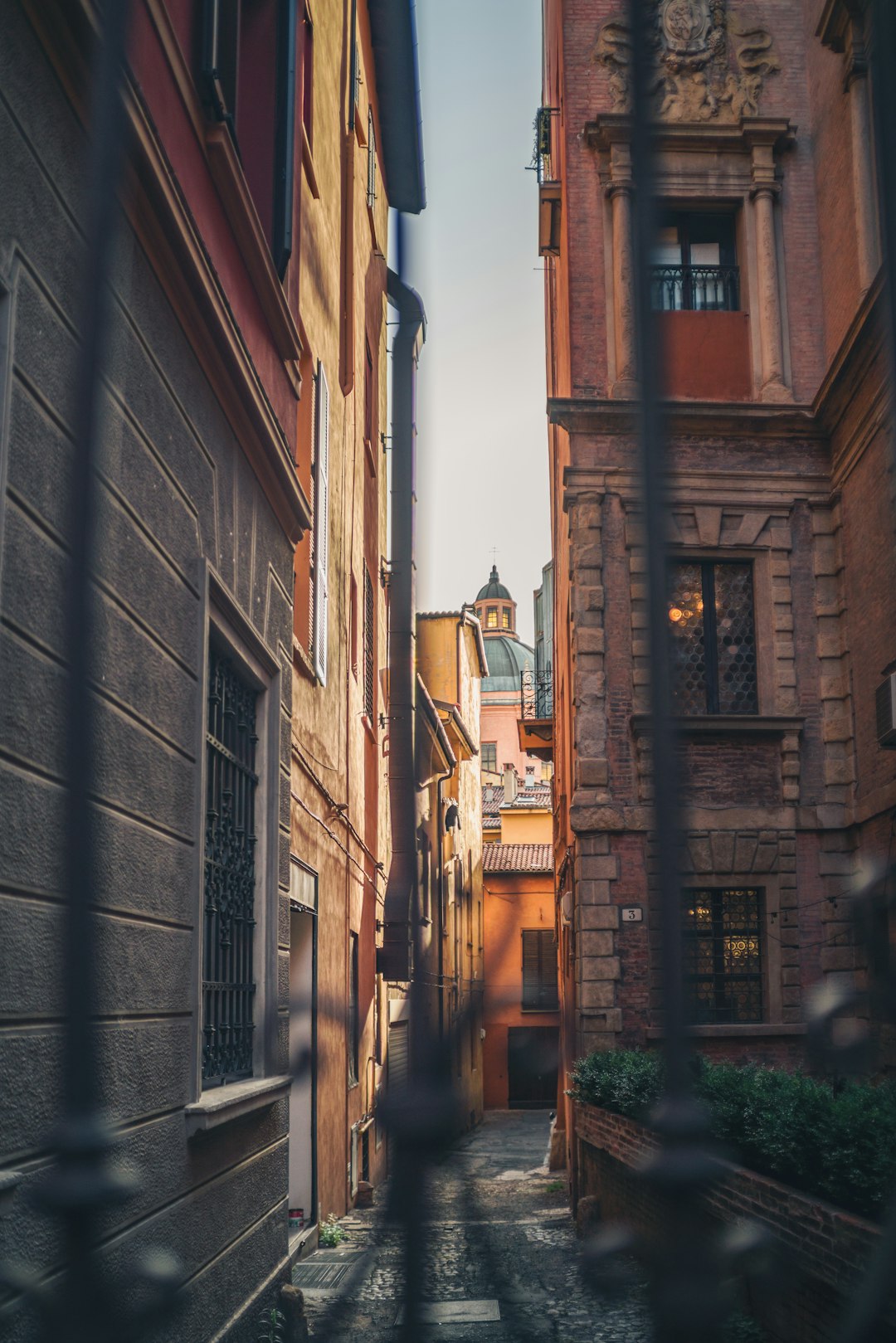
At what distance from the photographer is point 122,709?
3.31 meters

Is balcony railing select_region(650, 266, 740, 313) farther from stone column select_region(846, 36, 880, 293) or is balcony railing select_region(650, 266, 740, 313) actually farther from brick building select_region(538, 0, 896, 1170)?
stone column select_region(846, 36, 880, 293)

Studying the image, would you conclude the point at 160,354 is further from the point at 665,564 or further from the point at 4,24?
the point at 665,564

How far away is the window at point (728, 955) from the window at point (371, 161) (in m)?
7.33

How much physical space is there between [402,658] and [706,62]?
1604cm

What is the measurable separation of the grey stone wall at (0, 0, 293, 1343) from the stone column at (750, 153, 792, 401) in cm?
1056

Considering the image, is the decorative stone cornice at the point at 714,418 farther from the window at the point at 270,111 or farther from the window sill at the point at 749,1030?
the window at the point at 270,111

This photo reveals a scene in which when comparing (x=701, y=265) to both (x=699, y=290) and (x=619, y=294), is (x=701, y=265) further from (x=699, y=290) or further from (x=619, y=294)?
(x=619, y=294)

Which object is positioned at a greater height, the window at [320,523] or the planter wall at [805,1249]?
the window at [320,523]

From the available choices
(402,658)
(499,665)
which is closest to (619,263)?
(402,658)

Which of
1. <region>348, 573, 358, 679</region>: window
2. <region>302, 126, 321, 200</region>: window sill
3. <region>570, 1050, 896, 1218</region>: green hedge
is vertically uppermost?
<region>302, 126, 321, 200</region>: window sill

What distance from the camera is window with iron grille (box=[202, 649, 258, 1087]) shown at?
4582mm

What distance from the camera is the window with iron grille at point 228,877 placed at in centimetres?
458

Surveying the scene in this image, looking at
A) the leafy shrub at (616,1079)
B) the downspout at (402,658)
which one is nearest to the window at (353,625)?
the leafy shrub at (616,1079)

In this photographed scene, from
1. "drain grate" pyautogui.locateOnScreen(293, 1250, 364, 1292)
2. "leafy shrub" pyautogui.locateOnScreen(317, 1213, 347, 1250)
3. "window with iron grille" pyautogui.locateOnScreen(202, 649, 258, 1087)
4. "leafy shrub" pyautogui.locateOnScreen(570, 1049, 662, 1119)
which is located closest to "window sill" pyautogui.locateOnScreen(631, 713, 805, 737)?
"leafy shrub" pyautogui.locateOnScreen(570, 1049, 662, 1119)
